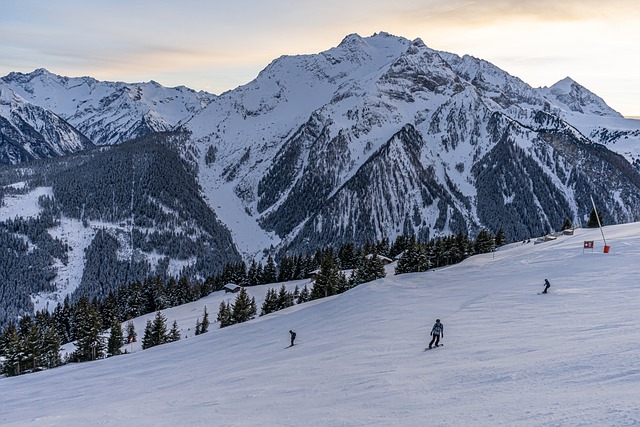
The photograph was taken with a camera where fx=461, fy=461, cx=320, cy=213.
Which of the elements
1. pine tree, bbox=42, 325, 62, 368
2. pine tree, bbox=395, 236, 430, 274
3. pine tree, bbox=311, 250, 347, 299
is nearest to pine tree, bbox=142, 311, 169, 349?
pine tree, bbox=42, 325, 62, 368

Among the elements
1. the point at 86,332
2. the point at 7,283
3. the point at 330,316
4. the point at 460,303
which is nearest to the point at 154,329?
the point at 86,332

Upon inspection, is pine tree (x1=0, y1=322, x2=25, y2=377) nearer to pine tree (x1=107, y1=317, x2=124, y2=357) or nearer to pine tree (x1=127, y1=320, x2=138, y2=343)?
pine tree (x1=107, y1=317, x2=124, y2=357)

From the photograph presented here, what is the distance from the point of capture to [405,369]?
21.5 m

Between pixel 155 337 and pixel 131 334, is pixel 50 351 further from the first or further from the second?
pixel 131 334

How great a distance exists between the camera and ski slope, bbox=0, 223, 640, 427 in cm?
1507

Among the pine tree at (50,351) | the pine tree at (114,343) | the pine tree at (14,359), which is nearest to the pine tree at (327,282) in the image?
the pine tree at (114,343)

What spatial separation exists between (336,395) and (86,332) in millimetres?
60034

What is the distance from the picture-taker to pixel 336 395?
19.1 metres

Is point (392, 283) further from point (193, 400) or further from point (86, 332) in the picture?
point (86, 332)

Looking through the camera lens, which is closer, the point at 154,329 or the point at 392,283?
the point at 392,283

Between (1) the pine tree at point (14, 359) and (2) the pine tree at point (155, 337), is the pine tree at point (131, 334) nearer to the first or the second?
(2) the pine tree at point (155, 337)

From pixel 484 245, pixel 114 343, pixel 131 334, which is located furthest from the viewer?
pixel 484 245

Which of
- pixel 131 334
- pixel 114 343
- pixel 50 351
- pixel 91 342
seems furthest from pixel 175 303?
pixel 91 342

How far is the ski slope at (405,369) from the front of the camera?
49.4 ft
